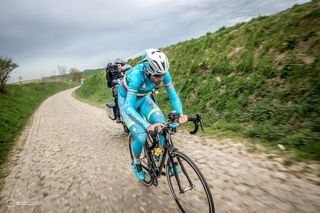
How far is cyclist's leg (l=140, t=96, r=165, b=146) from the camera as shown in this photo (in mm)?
4379

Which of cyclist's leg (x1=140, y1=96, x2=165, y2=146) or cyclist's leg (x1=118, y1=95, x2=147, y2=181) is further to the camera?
cyclist's leg (x1=140, y1=96, x2=165, y2=146)

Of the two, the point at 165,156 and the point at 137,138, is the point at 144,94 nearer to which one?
the point at 137,138

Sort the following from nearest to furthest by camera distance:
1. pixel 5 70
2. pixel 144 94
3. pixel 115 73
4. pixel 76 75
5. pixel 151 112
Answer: pixel 151 112 < pixel 144 94 < pixel 115 73 < pixel 5 70 < pixel 76 75

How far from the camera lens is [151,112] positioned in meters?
4.48

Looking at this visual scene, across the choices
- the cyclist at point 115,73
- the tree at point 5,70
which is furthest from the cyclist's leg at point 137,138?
the tree at point 5,70

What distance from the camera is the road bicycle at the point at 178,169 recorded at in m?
3.34

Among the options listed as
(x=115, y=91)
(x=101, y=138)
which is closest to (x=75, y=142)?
(x=101, y=138)

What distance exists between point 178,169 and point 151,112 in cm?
129

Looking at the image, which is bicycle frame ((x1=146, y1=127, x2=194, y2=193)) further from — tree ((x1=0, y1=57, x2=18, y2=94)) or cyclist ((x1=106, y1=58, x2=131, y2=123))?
tree ((x1=0, y1=57, x2=18, y2=94))

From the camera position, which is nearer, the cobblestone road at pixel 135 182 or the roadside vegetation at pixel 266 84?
the cobblestone road at pixel 135 182

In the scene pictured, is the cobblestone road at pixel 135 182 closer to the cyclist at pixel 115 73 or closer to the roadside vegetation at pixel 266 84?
the roadside vegetation at pixel 266 84

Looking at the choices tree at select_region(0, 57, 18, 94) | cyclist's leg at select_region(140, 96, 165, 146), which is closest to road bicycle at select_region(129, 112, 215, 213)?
cyclist's leg at select_region(140, 96, 165, 146)

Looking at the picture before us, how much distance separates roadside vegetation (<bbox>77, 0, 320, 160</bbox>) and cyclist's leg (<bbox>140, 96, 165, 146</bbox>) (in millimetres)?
3065

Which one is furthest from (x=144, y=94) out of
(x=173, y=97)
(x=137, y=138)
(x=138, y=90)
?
(x=137, y=138)
